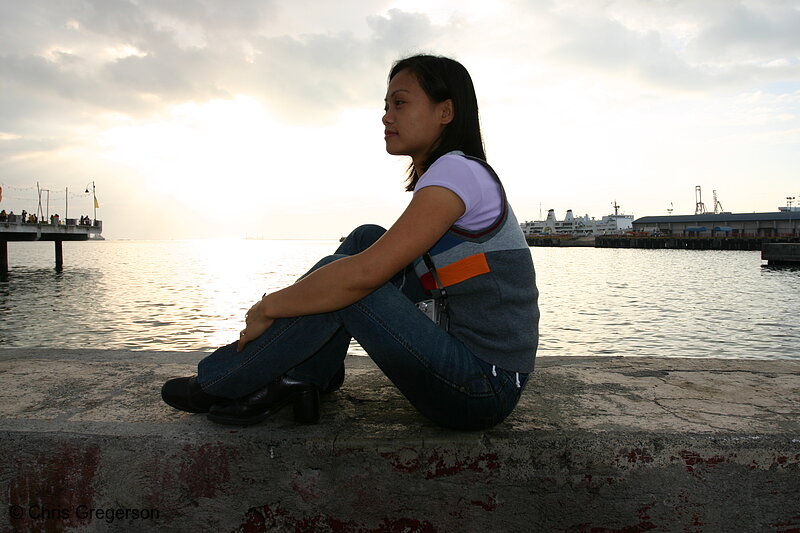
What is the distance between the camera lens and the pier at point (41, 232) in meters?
39.8

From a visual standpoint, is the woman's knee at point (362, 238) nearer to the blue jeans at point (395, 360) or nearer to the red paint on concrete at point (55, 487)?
the blue jeans at point (395, 360)

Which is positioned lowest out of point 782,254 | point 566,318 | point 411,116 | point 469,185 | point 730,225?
point 566,318

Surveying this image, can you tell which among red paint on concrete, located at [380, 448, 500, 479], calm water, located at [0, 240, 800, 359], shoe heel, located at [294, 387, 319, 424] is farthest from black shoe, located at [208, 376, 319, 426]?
calm water, located at [0, 240, 800, 359]

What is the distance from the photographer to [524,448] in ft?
5.73

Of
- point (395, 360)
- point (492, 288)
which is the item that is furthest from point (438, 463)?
point (492, 288)

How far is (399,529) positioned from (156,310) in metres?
19.6

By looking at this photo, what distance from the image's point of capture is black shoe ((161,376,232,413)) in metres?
1.87

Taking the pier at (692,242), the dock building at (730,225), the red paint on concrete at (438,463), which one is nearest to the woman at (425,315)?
the red paint on concrete at (438,463)

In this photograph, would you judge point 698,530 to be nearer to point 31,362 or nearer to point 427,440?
point 427,440

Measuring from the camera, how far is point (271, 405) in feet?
5.99

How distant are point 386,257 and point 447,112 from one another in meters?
0.63

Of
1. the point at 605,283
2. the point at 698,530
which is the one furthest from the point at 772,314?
the point at 698,530

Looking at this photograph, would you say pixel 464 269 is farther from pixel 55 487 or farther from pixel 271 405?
pixel 55 487

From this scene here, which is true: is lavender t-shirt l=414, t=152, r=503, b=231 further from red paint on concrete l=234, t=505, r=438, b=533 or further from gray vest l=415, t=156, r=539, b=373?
red paint on concrete l=234, t=505, r=438, b=533
